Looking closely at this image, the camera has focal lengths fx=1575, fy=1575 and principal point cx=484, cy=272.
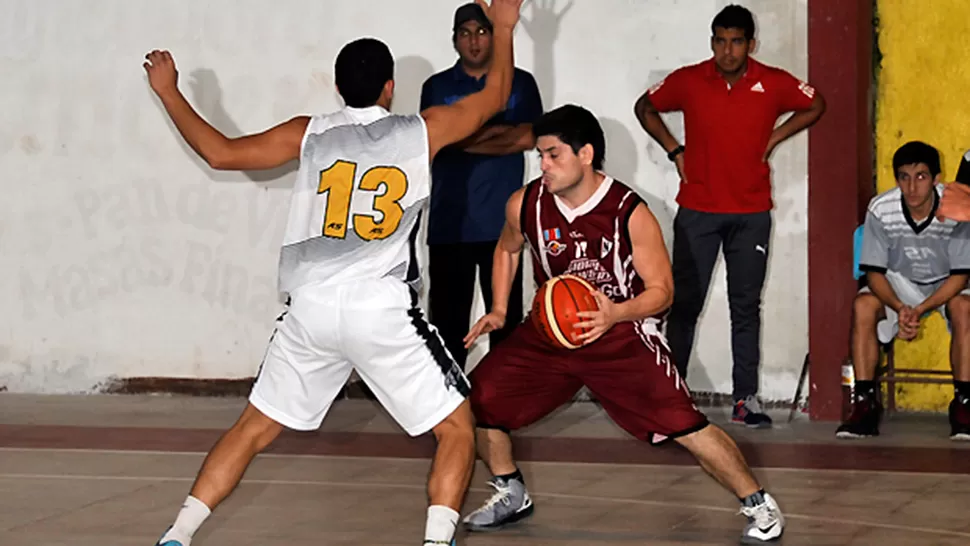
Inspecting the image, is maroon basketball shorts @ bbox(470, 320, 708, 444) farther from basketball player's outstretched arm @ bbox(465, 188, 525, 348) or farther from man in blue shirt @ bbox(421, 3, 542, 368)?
man in blue shirt @ bbox(421, 3, 542, 368)

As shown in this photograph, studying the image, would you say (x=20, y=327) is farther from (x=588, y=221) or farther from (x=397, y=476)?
(x=588, y=221)

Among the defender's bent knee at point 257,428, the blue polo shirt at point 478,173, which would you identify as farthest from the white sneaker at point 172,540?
the blue polo shirt at point 478,173

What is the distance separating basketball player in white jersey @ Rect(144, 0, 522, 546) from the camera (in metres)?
5.36

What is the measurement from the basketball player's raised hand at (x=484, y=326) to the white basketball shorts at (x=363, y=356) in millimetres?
511

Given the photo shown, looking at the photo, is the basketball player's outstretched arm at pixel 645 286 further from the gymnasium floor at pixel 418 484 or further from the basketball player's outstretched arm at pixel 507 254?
the gymnasium floor at pixel 418 484

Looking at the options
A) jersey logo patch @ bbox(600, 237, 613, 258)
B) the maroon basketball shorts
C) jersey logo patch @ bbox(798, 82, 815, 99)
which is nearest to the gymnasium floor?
the maroon basketball shorts

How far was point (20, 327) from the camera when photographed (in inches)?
418

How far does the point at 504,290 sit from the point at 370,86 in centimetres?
127

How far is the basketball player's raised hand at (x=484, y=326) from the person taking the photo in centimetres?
598

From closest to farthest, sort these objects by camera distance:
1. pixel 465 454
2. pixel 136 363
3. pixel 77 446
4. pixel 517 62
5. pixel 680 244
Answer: pixel 465 454, pixel 77 446, pixel 680 244, pixel 517 62, pixel 136 363

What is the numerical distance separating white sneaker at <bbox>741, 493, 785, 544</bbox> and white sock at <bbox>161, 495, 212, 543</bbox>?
2067 millimetres

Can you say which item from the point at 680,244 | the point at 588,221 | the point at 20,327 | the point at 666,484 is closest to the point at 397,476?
the point at 666,484

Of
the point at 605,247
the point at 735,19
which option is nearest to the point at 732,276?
the point at 735,19

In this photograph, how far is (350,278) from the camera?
17.7 feet
